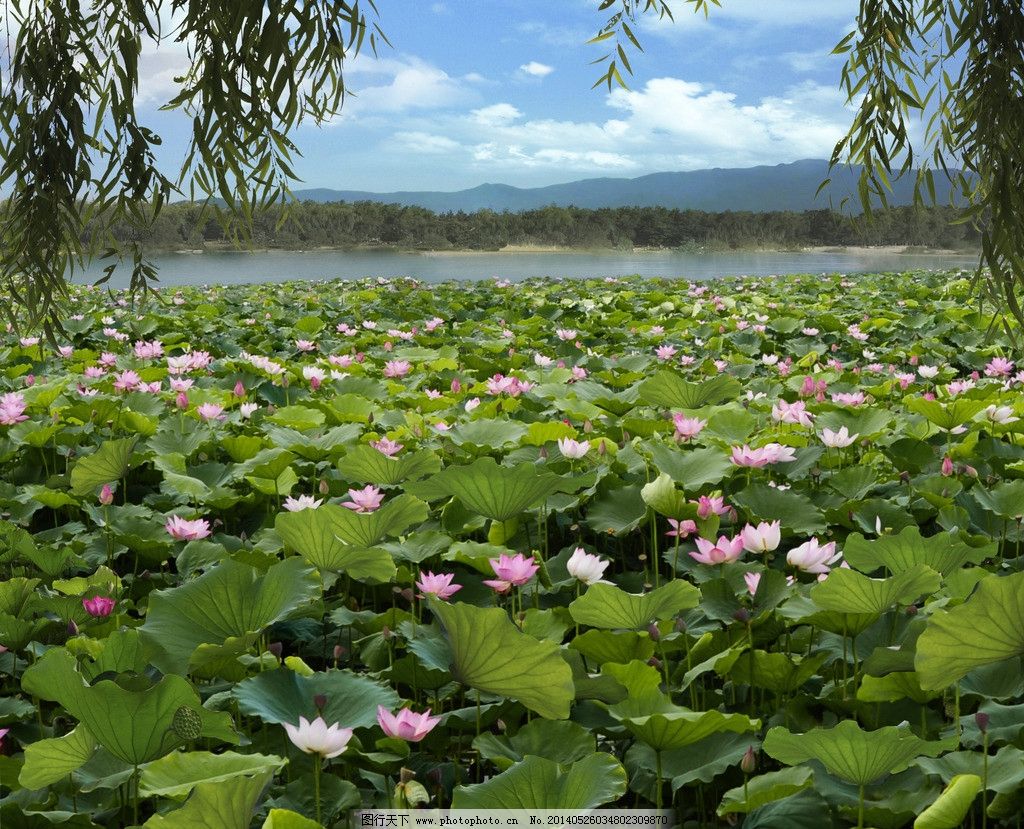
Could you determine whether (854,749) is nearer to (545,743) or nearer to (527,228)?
(545,743)

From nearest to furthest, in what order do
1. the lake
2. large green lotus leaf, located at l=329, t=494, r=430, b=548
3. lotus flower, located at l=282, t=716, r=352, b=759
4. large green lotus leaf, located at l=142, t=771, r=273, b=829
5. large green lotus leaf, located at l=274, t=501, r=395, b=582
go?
large green lotus leaf, located at l=142, t=771, r=273, b=829 → lotus flower, located at l=282, t=716, r=352, b=759 → large green lotus leaf, located at l=274, t=501, r=395, b=582 → large green lotus leaf, located at l=329, t=494, r=430, b=548 → the lake

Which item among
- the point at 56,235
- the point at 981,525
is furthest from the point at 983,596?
the point at 56,235

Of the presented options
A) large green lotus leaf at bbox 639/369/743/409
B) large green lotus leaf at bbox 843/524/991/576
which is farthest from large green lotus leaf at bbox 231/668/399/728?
large green lotus leaf at bbox 639/369/743/409

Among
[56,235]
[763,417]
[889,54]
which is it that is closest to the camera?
[763,417]

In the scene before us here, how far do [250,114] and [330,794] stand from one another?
237cm

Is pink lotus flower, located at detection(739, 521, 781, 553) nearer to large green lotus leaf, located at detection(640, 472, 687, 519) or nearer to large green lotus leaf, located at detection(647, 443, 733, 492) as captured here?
large green lotus leaf, located at detection(640, 472, 687, 519)

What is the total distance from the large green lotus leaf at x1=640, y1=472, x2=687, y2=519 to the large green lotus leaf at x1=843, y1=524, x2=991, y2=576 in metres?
0.35

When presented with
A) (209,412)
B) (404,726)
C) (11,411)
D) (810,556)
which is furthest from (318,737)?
(11,411)

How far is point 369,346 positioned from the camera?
17.8ft

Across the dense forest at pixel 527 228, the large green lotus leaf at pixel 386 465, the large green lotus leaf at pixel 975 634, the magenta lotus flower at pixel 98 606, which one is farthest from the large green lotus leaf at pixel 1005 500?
the dense forest at pixel 527 228

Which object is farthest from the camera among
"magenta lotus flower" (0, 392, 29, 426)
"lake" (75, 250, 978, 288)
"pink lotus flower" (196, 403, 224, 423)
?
"lake" (75, 250, 978, 288)

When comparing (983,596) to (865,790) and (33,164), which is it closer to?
(865,790)

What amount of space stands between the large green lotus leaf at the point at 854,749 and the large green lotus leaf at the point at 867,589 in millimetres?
271

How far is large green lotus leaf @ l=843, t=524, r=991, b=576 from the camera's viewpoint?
1529mm
